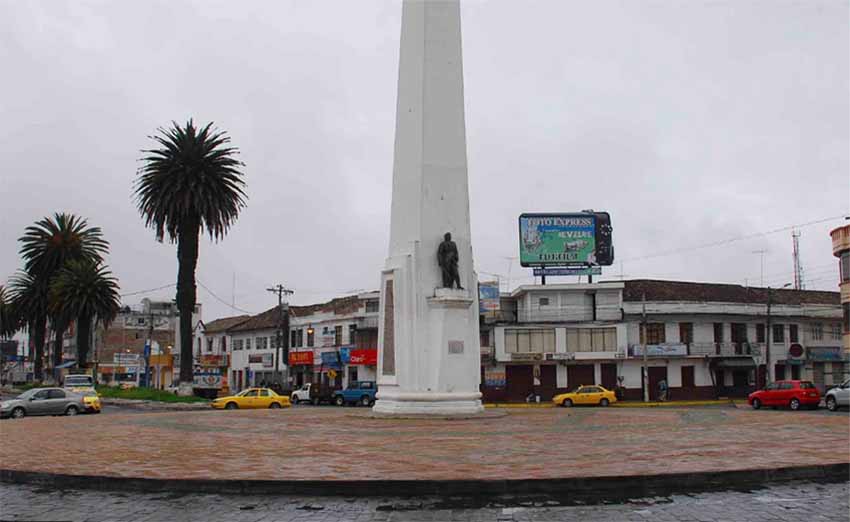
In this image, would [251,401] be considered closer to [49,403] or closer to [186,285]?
[186,285]

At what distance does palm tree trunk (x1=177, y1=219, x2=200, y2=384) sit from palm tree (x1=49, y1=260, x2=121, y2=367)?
42.7 ft

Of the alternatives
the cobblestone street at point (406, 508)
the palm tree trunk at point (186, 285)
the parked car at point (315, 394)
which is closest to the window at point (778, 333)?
the parked car at point (315, 394)

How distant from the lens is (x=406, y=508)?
31.3ft

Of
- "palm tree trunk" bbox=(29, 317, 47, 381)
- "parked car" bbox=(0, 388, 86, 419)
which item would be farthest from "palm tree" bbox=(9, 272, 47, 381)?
"parked car" bbox=(0, 388, 86, 419)

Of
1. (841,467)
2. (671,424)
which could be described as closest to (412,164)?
(671,424)

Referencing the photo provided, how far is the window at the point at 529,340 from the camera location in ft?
182

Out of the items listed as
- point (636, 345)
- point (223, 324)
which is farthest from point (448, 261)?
point (223, 324)

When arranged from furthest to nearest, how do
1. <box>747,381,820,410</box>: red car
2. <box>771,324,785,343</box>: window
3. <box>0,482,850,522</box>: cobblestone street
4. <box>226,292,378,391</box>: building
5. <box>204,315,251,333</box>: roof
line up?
<box>204,315,251,333</box>: roof
<box>226,292,378,391</box>: building
<box>771,324,785,343</box>: window
<box>747,381,820,410</box>: red car
<box>0,482,850,522</box>: cobblestone street

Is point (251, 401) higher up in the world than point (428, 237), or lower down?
lower down

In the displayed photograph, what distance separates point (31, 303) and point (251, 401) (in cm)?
2832

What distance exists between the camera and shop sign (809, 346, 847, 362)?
5662 centimetres

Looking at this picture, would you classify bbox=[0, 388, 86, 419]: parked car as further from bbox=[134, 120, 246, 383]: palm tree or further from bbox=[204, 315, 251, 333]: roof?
bbox=[204, 315, 251, 333]: roof

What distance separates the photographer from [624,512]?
9094 mm

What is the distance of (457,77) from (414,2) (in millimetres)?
2370
